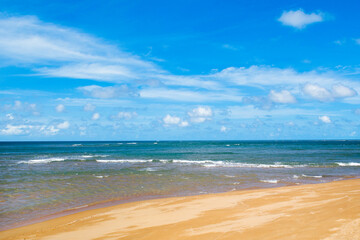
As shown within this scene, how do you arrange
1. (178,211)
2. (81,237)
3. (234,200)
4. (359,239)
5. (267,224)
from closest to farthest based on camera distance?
1. (359,239)
2. (267,224)
3. (81,237)
4. (178,211)
5. (234,200)

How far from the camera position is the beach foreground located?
22.1 feet

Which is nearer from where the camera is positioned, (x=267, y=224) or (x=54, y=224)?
(x=267, y=224)

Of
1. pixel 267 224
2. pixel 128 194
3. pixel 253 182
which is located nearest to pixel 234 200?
pixel 267 224

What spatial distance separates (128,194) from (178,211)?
20.1 feet

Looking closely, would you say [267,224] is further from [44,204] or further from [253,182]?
[253,182]

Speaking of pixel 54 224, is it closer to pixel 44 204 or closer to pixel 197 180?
pixel 44 204

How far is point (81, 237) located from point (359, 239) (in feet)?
24.6

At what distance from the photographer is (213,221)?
861 cm

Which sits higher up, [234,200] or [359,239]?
[359,239]

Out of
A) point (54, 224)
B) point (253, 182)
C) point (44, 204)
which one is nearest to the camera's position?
point (54, 224)

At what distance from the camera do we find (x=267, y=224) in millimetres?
7512

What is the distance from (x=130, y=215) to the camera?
1070cm

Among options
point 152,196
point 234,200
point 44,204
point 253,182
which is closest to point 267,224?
point 234,200

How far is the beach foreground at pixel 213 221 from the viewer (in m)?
6.73
